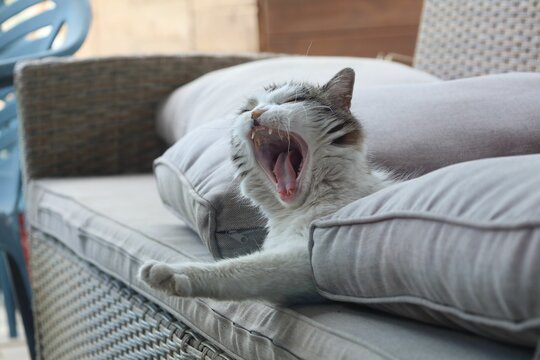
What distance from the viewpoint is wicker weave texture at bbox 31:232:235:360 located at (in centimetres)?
113

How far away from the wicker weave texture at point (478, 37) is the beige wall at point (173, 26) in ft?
3.75

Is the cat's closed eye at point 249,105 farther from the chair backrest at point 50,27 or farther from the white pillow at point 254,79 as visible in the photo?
the chair backrest at point 50,27

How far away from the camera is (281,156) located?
3.14ft

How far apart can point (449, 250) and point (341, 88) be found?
342mm

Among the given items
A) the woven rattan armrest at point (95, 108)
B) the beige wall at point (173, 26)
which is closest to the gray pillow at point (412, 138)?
the woven rattan armrest at point (95, 108)

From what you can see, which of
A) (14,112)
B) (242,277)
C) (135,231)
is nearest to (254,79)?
(135,231)

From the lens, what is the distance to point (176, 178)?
1.29m

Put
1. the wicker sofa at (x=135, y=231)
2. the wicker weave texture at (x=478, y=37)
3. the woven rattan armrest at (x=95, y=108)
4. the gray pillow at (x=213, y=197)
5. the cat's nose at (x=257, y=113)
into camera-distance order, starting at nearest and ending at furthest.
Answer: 1. the wicker sofa at (x=135, y=231)
2. the cat's nose at (x=257, y=113)
3. the gray pillow at (x=213, y=197)
4. the wicker weave texture at (x=478, y=37)
5. the woven rattan armrest at (x=95, y=108)

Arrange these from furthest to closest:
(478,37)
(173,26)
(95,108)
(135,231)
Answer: (173,26)
(95,108)
(478,37)
(135,231)

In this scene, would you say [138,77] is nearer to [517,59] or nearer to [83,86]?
[83,86]

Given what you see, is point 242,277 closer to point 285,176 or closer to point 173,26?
point 285,176

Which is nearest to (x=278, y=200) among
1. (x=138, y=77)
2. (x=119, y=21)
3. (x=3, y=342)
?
(x=138, y=77)

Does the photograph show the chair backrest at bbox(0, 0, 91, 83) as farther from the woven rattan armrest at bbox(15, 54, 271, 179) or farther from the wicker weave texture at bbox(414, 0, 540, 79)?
the wicker weave texture at bbox(414, 0, 540, 79)

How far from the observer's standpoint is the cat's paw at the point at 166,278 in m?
0.84
